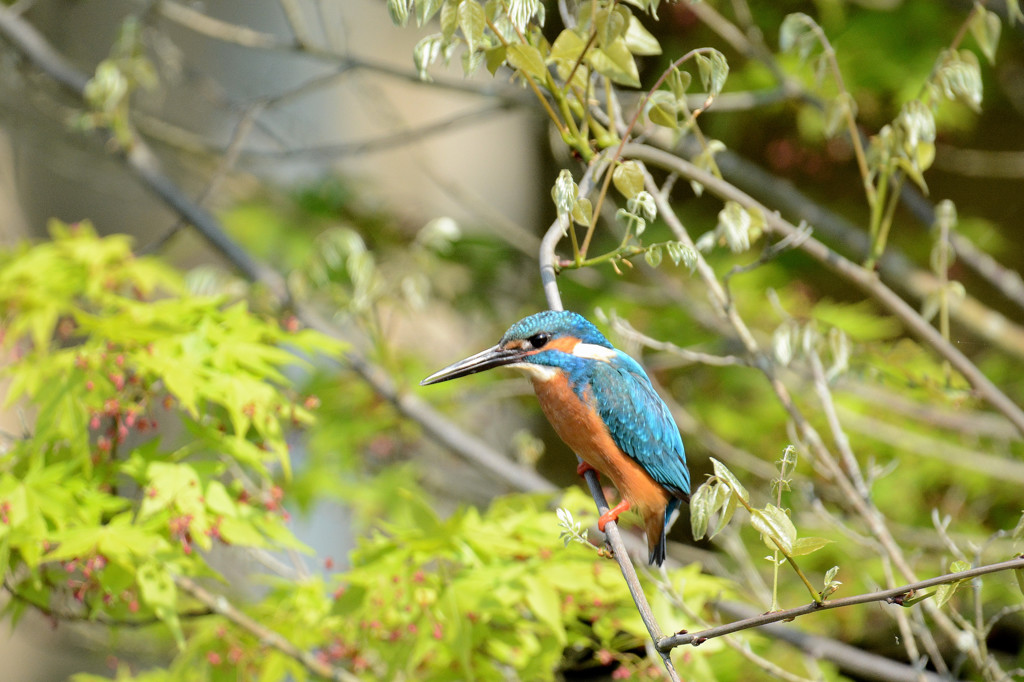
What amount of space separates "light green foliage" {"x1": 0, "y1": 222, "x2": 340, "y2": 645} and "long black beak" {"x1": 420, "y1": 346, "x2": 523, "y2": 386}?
1.59ft

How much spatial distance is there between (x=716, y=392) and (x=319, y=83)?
1.90 meters

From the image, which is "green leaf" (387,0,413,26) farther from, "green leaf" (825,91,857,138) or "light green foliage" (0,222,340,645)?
"green leaf" (825,91,857,138)

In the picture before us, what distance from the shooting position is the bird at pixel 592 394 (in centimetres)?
137

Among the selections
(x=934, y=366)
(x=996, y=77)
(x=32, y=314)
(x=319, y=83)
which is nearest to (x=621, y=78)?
(x=32, y=314)

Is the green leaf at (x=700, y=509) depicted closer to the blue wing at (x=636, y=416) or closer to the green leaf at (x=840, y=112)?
the blue wing at (x=636, y=416)

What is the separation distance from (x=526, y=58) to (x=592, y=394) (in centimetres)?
52

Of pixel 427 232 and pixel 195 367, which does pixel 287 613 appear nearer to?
pixel 195 367

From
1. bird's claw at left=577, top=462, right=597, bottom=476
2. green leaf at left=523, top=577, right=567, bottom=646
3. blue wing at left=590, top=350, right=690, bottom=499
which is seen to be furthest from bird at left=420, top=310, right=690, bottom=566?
green leaf at left=523, top=577, right=567, bottom=646

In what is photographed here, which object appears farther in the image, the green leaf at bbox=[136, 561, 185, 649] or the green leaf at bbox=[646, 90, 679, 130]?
the green leaf at bbox=[136, 561, 185, 649]

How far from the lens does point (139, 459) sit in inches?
65.8

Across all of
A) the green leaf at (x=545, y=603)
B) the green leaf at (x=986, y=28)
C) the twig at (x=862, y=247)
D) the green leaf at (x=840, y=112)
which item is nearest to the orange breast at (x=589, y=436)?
the green leaf at (x=545, y=603)

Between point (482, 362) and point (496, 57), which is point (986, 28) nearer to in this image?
point (496, 57)

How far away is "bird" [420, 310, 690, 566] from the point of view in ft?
4.48

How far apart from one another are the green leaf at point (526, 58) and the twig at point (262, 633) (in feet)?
3.97
